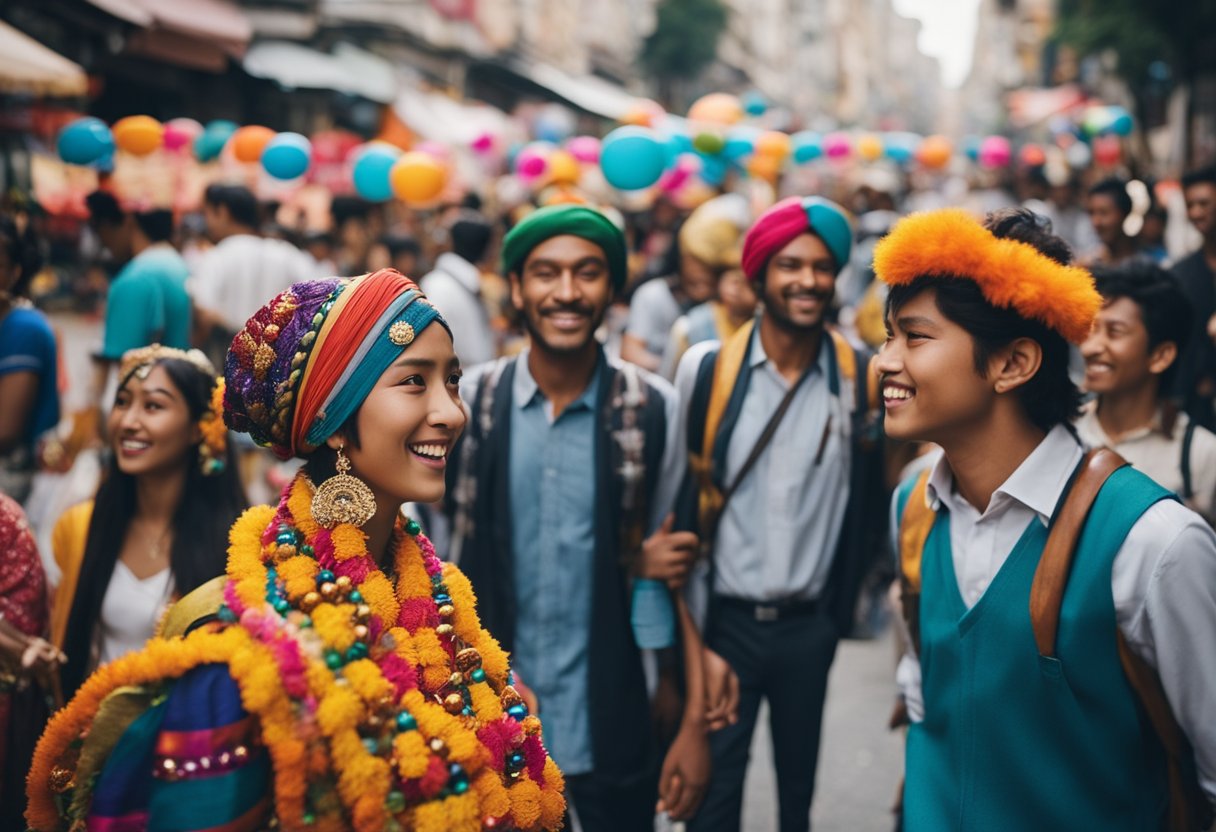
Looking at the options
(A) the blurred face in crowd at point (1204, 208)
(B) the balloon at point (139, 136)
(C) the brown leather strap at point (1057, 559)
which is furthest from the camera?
(B) the balloon at point (139, 136)

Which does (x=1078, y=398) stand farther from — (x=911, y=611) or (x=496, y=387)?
(x=496, y=387)

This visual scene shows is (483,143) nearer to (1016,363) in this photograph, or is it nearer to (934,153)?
(934,153)

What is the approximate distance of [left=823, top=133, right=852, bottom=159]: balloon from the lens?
1423 cm

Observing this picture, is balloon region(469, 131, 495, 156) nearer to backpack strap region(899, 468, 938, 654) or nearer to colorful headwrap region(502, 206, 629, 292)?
colorful headwrap region(502, 206, 629, 292)

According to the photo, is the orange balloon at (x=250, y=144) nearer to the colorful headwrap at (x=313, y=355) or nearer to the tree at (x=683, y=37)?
the colorful headwrap at (x=313, y=355)

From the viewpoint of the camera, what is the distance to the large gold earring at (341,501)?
216 cm

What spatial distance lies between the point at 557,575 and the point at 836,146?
11611 mm

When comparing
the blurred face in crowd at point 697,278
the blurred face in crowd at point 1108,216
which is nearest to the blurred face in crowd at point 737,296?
the blurred face in crowd at point 697,278

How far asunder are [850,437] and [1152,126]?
3017 centimetres

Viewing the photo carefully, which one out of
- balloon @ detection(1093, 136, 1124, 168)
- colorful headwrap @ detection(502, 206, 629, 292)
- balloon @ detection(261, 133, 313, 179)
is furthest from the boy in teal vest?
balloon @ detection(1093, 136, 1124, 168)

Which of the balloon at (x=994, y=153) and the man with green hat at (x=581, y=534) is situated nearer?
the man with green hat at (x=581, y=534)

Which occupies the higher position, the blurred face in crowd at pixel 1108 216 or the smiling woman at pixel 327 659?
the blurred face in crowd at pixel 1108 216

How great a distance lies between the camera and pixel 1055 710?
244cm

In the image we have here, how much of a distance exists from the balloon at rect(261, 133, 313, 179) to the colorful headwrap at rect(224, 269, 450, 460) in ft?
20.5
